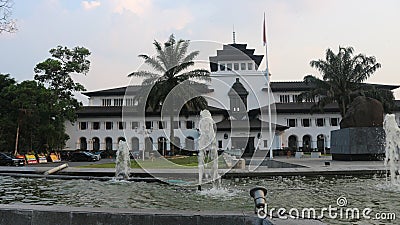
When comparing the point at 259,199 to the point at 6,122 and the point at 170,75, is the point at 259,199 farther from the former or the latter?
the point at 6,122

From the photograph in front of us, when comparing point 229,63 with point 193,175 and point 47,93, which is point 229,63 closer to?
point 47,93

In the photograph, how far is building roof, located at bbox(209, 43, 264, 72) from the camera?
59.1 metres

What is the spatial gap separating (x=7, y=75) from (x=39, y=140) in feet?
33.1

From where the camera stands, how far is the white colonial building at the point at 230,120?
54094 millimetres

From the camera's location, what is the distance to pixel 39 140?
153 ft

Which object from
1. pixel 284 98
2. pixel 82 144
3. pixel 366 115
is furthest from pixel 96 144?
pixel 366 115

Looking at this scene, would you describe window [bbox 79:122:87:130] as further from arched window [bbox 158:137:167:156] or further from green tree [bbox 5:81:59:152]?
green tree [bbox 5:81:59:152]

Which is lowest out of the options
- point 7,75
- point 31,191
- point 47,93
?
point 31,191

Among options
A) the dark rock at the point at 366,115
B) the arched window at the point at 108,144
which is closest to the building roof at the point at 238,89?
the arched window at the point at 108,144

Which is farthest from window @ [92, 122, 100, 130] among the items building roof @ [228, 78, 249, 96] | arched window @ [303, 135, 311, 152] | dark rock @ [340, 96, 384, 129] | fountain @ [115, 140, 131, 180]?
dark rock @ [340, 96, 384, 129]

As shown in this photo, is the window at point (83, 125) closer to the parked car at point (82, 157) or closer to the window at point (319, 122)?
the parked car at point (82, 157)

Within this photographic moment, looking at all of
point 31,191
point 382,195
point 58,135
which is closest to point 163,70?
point 58,135

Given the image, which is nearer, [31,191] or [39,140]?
[31,191]

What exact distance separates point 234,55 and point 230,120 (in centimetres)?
1230
